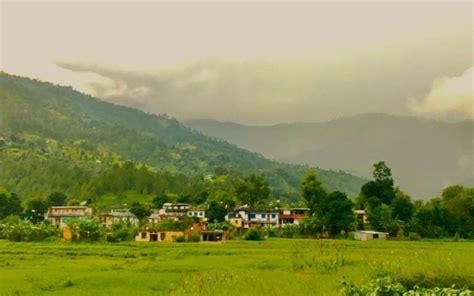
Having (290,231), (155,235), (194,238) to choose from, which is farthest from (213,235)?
(290,231)

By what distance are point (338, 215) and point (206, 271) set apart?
33372mm

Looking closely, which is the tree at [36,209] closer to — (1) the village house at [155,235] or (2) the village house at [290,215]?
(1) the village house at [155,235]

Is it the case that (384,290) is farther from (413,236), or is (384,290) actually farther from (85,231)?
(413,236)

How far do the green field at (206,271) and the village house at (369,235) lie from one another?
59.9 ft

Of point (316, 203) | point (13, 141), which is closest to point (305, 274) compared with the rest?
point (316, 203)

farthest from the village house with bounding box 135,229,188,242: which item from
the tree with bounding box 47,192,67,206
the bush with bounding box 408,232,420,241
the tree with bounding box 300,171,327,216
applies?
the tree with bounding box 47,192,67,206

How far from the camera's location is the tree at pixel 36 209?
274ft

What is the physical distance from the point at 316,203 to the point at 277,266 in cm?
3628

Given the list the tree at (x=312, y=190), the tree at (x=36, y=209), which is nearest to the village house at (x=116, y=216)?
the tree at (x=36, y=209)

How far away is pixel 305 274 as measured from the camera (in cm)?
2616

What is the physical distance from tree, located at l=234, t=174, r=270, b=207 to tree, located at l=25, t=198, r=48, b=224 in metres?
27.8

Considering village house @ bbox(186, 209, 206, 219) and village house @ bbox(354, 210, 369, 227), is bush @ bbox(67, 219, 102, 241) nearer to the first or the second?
village house @ bbox(186, 209, 206, 219)

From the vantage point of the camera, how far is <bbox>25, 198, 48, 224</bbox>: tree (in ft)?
274

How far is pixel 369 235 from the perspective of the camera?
57344 millimetres
